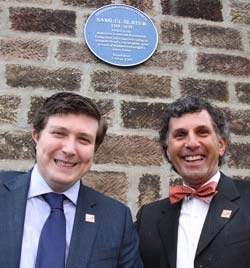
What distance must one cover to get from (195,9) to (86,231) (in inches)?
87.8

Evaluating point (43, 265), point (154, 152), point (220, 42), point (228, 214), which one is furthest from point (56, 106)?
point (220, 42)

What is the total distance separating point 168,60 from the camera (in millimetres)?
3348

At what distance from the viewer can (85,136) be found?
79.7 inches

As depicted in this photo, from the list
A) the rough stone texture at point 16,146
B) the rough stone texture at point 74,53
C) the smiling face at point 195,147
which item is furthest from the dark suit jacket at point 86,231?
the rough stone texture at point 74,53

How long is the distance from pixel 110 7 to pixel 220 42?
875 mm

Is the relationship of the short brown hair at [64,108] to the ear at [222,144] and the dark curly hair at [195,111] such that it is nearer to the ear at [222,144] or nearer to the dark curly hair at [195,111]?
the dark curly hair at [195,111]

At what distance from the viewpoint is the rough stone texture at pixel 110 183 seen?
Result: 9.83ft

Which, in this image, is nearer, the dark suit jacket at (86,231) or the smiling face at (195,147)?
the dark suit jacket at (86,231)

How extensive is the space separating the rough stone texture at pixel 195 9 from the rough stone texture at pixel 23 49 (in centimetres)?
98

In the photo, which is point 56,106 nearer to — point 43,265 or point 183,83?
point 43,265

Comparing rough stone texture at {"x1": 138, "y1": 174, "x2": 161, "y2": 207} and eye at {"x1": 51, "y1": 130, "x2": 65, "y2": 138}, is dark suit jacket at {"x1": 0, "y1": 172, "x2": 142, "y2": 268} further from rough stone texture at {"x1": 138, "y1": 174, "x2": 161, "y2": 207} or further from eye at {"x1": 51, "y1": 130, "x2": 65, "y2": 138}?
rough stone texture at {"x1": 138, "y1": 174, "x2": 161, "y2": 207}

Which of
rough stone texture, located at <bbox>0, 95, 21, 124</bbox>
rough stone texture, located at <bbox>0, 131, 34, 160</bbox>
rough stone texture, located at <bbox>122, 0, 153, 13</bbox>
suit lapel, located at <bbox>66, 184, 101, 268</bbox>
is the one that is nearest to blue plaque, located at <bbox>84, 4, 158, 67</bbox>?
rough stone texture, located at <bbox>122, 0, 153, 13</bbox>

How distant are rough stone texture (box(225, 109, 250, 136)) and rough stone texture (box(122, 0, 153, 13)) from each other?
0.97m

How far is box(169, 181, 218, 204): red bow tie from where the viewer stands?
2162mm
